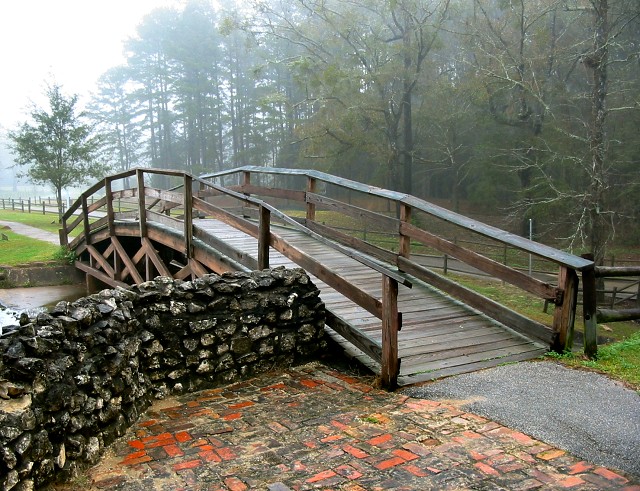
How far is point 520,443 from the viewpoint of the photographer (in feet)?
11.2

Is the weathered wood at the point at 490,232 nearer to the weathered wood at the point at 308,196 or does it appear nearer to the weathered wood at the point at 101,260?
the weathered wood at the point at 308,196

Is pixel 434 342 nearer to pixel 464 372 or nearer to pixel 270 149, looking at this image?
pixel 464 372

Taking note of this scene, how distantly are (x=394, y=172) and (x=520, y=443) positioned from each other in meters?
22.3

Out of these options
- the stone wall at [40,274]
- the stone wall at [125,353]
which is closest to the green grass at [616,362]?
the stone wall at [125,353]

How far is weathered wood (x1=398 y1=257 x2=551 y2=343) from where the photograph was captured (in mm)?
5402

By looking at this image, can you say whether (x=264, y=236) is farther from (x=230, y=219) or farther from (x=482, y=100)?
(x=482, y=100)

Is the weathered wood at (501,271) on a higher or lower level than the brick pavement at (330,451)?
higher

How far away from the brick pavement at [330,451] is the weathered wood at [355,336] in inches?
21.0

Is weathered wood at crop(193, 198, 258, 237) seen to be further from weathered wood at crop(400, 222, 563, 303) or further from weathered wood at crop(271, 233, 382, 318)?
weathered wood at crop(400, 222, 563, 303)

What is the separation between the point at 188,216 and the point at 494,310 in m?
4.24

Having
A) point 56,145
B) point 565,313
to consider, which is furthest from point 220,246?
point 56,145

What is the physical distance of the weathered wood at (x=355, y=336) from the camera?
4.86 metres

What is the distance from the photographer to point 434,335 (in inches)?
217

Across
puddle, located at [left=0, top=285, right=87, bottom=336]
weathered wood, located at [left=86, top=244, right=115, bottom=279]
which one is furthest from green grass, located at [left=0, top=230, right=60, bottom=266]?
weathered wood, located at [left=86, top=244, right=115, bottom=279]
